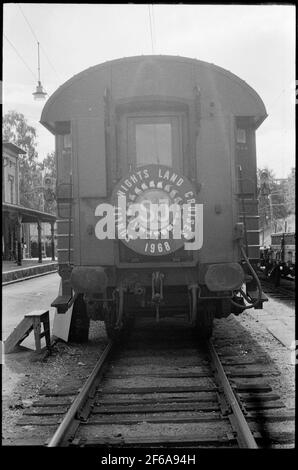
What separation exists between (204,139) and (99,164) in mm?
1246

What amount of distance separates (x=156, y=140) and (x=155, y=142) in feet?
0.09

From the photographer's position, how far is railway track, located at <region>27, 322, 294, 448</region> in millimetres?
3885

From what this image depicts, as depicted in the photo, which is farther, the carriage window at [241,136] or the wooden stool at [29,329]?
the wooden stool at [29,329]

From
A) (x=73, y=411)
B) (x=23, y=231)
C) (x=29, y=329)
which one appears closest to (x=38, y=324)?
(x=29, y=329)

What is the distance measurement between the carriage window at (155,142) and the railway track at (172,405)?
7.84ft

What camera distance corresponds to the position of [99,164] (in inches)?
242

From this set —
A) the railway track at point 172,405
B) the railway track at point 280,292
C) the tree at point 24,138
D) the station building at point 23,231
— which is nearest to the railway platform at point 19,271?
the station building at point 23,231

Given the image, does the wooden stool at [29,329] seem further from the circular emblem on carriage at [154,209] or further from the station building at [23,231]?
the station building at [23,231]

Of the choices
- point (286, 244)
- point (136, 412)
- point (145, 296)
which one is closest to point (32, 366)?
point (145, 296)

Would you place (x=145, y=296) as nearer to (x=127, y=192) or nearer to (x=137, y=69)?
(x=127, y=192)

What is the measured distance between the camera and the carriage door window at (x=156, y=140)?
6242mm

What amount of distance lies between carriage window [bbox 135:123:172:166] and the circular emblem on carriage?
616 millimetres

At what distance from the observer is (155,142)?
6312 millimetres

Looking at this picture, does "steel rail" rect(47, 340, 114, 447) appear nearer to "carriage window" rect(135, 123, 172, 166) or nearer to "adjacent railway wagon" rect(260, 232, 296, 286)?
"carriage window" rect(135, 123, 172, 166)
